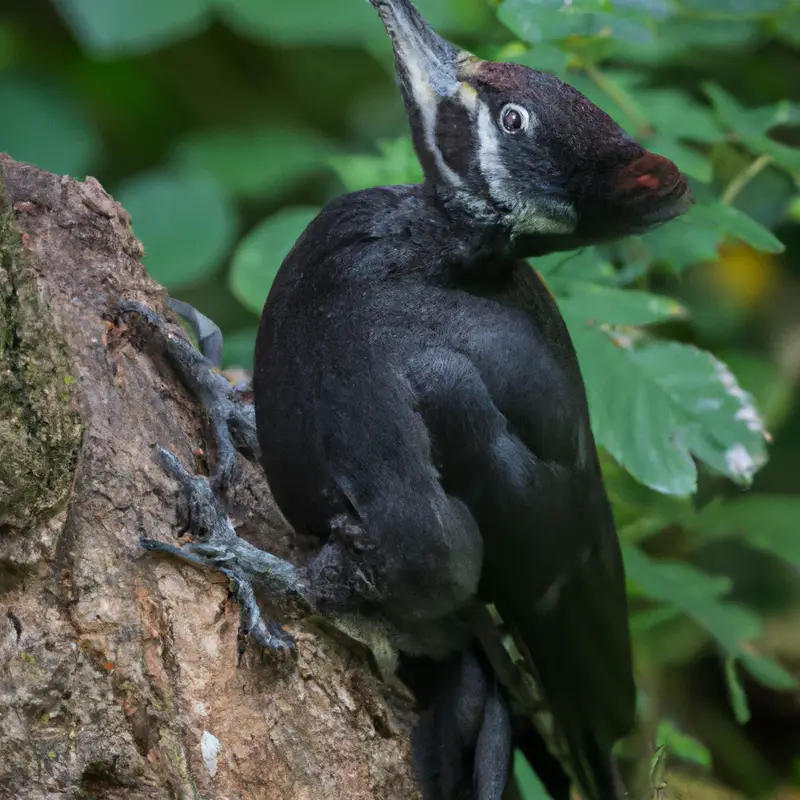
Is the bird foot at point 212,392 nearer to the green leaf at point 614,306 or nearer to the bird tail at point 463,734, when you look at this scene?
the bird tail at point 463,734

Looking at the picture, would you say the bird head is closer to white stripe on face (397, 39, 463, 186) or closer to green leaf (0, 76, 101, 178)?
white stripe on face (397, 39, 463, 186)

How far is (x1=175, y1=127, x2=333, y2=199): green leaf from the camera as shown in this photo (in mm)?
3846

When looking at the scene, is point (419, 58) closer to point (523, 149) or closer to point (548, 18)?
point (523, 149)

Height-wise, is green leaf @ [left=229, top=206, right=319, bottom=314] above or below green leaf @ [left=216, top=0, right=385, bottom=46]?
below

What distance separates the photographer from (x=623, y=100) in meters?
2.40

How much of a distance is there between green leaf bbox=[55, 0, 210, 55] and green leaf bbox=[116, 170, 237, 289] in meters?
0.44

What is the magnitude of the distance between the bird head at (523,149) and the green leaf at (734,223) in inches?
10.3

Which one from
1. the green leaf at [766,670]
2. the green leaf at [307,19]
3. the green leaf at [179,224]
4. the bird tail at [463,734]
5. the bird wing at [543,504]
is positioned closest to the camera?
the bird wing at [543,504]

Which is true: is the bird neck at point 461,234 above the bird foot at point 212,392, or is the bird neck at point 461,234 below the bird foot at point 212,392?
above

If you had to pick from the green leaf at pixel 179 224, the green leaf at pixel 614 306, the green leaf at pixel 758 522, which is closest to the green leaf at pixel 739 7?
the green leaf at pixel 614 306

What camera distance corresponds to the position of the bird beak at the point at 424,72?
186 cm

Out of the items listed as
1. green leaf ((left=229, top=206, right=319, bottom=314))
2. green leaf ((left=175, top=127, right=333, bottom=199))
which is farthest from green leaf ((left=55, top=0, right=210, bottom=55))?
green leaf ((left=229, top=206, right=319, bottom=314))

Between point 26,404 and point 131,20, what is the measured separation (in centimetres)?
221

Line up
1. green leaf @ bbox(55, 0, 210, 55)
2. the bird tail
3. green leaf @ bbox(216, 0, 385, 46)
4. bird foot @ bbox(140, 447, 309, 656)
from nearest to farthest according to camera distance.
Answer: bird foot @ bbox(140, 447, 309, 656) < the bird tail < green leaf @ bbox(55, 0, 210, 55) < green leaf @ bbox(216, 0, 385, 46)
